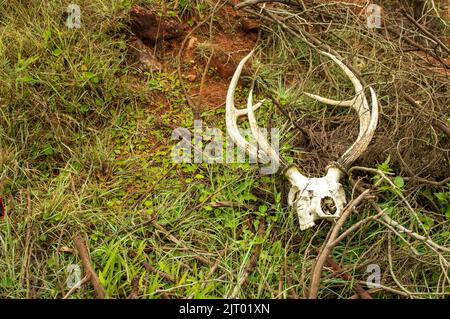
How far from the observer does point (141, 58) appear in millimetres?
3668

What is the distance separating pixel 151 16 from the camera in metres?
3.68

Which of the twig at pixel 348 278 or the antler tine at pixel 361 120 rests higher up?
the antler tine at pixel 361 120

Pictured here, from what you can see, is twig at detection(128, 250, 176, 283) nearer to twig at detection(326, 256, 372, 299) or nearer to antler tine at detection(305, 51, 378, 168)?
twig at detection(326, 256, 372, 299)

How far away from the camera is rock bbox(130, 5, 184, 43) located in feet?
12.0

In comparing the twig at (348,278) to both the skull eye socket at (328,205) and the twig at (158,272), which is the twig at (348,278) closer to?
the skull eye socket at (328,205)

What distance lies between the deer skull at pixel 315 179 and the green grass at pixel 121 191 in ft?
0.35

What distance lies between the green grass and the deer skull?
107mm

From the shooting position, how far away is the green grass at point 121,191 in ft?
8.50

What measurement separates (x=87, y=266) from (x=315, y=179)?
1178 millimetres

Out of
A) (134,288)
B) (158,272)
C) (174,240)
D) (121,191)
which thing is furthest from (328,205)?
(121,191)

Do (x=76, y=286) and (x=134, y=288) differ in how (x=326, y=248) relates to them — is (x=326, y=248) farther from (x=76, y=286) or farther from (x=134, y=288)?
(x=76, y=286)

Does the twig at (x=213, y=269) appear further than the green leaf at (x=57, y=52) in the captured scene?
No

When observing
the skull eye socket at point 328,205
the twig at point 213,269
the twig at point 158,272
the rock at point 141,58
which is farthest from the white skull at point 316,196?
the rock at point 141,58

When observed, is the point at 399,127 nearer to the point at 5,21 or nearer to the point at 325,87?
the point at 325,87
